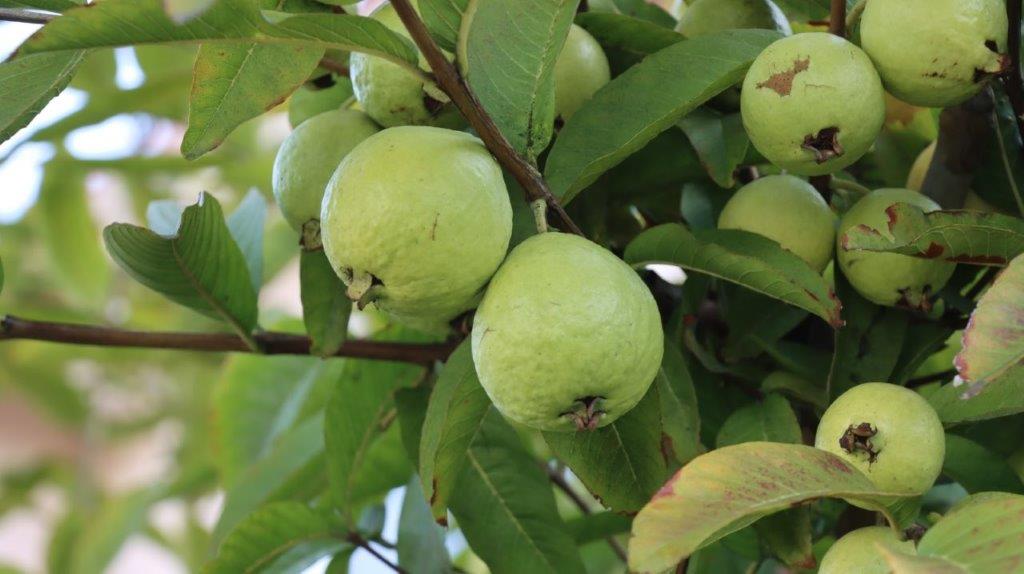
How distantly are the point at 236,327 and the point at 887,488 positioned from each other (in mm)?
557

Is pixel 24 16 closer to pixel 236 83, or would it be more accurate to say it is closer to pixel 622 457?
pixel 236 83

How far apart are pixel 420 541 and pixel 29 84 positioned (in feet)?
1.84

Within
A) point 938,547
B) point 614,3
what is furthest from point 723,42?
point 938,547

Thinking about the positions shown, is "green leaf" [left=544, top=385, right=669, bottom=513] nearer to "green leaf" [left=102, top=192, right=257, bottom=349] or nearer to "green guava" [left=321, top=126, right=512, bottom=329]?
"green guava" [left=321, top=126, right=512, bottom=329]

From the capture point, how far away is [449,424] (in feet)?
2.26

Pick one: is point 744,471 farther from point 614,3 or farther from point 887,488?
point 614,3

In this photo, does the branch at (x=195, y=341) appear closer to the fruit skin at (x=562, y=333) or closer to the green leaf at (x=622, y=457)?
the green leaf at (x=622, y=457)

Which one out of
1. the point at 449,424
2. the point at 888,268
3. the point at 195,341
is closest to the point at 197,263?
the point at 195,341

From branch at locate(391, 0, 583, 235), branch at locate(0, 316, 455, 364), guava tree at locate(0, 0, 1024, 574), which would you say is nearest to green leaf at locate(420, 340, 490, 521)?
guava tree at locate(0, 0, 1024, 574)

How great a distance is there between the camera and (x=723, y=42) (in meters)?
0.70

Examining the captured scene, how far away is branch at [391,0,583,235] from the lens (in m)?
0.62

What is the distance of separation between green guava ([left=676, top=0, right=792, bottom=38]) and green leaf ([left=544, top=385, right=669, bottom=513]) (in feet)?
0.93

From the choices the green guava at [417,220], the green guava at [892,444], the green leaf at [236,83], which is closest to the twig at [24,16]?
the green leaf at [236,83]

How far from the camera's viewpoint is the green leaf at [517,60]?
64cm
